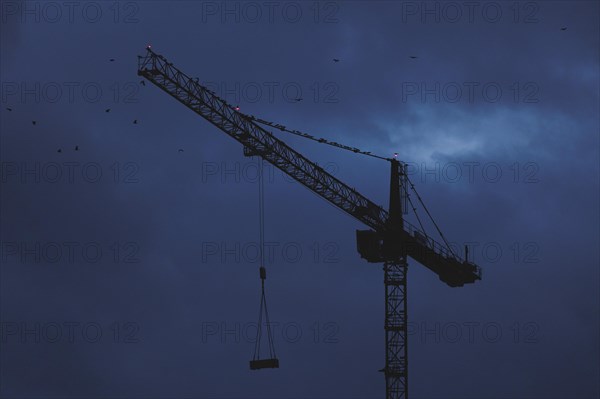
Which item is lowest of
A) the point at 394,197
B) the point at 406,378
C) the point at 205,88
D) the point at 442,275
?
the point at 406,378

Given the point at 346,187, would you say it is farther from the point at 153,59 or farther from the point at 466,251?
the point at 153,59

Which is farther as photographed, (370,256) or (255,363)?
(370,256)

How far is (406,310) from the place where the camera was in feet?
337

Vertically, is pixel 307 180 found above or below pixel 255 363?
above

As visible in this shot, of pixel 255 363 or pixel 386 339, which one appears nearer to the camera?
pixel 255 363

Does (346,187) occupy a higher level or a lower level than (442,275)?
higher

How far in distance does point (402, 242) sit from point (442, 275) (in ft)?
14.4

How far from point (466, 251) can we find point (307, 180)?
14917mm

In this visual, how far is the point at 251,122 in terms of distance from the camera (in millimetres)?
98250

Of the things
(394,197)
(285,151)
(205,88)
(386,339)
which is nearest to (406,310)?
(386,339)

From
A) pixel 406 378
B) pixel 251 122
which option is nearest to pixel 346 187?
pixel 251 122

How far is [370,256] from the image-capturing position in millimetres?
101562

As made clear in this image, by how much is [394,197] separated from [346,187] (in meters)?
4.71

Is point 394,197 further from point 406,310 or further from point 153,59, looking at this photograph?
point 153,59
